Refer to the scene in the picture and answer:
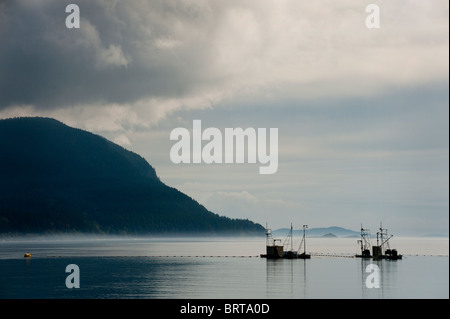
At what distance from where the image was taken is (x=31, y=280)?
13088cm

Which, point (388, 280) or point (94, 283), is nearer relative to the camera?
point (94, 283)

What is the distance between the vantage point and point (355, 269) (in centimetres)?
17425
